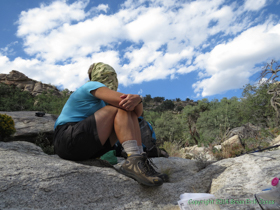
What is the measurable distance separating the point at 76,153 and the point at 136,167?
0.71 meters

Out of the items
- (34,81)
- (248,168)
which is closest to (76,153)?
(248,168)

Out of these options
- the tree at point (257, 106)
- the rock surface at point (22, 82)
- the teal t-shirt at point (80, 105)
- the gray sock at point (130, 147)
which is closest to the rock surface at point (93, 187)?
the gray sock at point (130, 147)

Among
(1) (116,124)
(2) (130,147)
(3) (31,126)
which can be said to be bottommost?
(2) (130,147)

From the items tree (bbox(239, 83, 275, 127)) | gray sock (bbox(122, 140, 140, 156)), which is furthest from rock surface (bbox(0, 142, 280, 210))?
tree (bbox(239, 83, 275, 127))

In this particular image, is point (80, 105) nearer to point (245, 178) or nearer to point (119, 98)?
point (119, 98)

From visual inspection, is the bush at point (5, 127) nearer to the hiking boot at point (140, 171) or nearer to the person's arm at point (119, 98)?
the person's arm at point (119, 98)

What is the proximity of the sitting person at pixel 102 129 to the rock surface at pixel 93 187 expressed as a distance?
Answer: 6.9 inches

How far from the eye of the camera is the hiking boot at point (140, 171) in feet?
6.05

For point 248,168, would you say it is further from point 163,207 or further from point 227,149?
point 227,149

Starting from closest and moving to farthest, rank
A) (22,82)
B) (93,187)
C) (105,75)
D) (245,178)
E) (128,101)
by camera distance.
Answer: (93,187) < (128,101) < (245,178) < (105,75) < (22,82)

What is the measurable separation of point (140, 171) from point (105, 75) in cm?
125

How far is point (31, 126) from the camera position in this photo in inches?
271

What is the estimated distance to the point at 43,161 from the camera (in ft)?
7.03

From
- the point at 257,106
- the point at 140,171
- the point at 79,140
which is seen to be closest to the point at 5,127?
the point at 79,140
